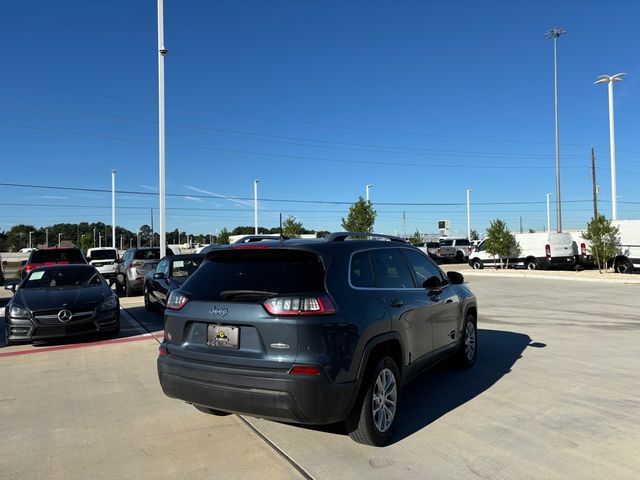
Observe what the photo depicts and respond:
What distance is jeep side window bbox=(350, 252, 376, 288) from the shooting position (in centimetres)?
410

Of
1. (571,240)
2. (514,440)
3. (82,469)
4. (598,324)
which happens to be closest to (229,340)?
(82,469)

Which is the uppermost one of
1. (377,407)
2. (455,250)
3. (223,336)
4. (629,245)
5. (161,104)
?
(161,104)

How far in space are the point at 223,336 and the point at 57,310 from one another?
5.75 metres

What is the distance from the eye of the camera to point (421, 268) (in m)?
5.45

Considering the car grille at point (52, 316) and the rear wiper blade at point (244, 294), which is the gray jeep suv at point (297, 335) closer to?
the rear wiper blade at point (244, 294)

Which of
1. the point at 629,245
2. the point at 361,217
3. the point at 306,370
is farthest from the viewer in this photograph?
the point at 361,217

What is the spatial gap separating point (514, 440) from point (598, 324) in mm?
7192

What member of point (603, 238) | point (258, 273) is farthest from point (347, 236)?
point (603, 238)

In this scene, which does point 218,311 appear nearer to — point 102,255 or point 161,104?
point 161,104

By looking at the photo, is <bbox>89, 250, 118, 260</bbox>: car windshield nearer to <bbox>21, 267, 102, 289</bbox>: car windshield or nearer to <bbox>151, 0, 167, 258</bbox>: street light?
<bbox>151, 0, 167, 258</bbox>: street light

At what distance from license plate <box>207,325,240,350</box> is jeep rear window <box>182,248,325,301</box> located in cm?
25

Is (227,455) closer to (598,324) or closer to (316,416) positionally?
(316,416)

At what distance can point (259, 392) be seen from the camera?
11.7ft

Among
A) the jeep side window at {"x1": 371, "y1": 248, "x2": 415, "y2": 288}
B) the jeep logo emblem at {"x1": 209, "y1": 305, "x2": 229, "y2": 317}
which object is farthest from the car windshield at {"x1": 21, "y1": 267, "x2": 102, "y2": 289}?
the jeep side window at {"x1": 371, "y1": 248, "x2": 415, "y2": 288}
